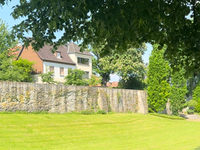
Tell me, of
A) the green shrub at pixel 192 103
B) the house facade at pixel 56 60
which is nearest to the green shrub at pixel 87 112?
the house facade at pixel 56 60

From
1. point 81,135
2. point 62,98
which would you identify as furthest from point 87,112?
point 81,135

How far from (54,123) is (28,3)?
63.4ft

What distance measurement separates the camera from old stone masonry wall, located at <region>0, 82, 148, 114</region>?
26.5 metres

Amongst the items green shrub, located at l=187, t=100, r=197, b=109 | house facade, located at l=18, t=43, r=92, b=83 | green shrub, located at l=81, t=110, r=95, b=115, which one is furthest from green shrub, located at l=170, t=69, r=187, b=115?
green shrub, located at l=81, t=110, r=95, b=115

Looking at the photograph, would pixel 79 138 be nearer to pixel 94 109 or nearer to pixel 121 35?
pixel 94 109

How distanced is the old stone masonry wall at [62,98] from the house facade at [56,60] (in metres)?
12.8

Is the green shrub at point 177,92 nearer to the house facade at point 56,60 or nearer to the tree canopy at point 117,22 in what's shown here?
the house facade at point 56,60

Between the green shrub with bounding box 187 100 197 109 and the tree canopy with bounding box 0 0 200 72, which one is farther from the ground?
the tree canopy with bounding box 0 0 200 72

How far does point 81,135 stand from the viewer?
23094 mm

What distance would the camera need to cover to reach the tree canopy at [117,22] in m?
6.39

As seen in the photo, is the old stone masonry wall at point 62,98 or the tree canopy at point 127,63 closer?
the old stone masonry wall at point 62,98

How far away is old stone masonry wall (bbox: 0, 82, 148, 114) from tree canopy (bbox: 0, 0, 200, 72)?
1971 centimetres

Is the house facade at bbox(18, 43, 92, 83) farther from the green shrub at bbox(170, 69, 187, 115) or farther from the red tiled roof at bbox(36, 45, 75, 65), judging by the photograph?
the green shrub at bbox(170, 69, 187, 115)

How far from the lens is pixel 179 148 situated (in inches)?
725
